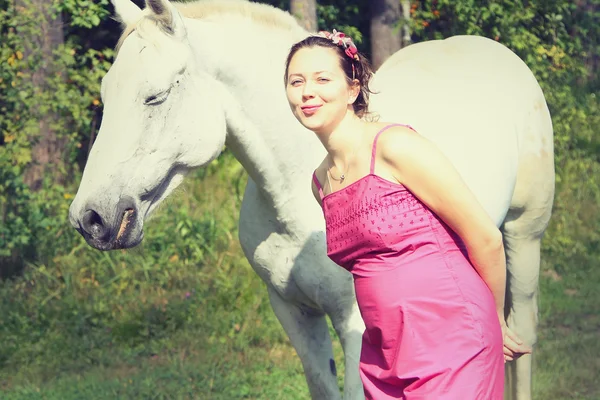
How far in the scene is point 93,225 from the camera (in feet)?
9.40

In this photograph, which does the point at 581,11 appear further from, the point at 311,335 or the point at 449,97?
the point at 311,335

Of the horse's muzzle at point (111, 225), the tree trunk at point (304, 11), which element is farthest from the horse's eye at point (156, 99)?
the tree trunk at point (304, 11)

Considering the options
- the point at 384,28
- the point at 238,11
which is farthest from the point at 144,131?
the point at 384,28

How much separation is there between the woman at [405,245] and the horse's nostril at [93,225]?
0.76 metres

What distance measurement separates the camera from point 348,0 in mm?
8523

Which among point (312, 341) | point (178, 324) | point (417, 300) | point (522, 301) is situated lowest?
point (178, 324)

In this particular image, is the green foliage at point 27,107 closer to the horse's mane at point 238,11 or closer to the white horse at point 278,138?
the white horse at point 278,138

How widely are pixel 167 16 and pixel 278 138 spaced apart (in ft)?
1.88

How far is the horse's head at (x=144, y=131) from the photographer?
286cm

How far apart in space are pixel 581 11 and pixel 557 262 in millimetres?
2816

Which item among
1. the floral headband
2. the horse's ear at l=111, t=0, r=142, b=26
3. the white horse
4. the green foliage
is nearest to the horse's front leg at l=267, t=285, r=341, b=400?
the white horse

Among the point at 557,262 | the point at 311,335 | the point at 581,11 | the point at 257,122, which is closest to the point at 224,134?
the point at 257,122

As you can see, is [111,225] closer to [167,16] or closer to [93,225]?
[93,225]

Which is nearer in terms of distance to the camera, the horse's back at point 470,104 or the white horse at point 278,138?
the white horse at point 278,138
